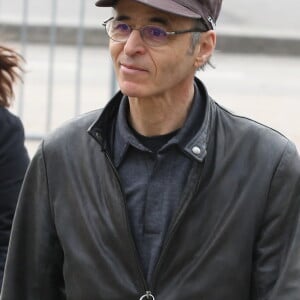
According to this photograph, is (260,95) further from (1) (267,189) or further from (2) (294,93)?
(1) (267,189)

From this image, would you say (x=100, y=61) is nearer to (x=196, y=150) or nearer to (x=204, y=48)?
(x=204, y=48)

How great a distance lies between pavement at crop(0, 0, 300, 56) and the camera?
941cm

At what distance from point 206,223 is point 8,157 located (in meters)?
1.53

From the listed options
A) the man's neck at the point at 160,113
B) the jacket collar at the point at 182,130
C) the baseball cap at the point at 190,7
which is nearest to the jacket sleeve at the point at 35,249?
the jacket collar at the point at 182,130

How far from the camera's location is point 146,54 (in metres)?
2.97

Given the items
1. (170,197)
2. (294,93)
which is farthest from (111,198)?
(294,93)

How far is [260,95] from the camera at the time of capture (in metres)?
11.7

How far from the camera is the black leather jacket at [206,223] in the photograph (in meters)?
3.00

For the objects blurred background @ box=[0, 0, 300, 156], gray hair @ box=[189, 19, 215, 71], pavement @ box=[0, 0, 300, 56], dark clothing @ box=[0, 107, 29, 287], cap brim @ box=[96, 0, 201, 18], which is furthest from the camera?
pavement @ box=[0, 0, 300, 56]

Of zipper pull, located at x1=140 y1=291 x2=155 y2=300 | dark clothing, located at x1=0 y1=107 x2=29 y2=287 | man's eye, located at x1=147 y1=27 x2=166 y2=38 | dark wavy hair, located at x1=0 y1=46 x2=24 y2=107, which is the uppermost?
man's eye, located at x1=147 y1=27 x2=166 y2=38

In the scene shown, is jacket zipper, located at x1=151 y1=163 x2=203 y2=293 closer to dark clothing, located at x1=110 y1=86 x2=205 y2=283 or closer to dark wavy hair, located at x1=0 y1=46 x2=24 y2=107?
dark clothing, located at x1=110 y1=86 x2=205 y2=283

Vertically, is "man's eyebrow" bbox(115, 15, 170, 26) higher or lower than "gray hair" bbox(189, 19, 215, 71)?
higher

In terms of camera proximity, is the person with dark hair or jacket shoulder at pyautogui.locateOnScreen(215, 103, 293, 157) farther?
the person with dark hair

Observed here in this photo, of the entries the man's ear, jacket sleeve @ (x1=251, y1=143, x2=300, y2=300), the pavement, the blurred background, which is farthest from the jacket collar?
the pavement
